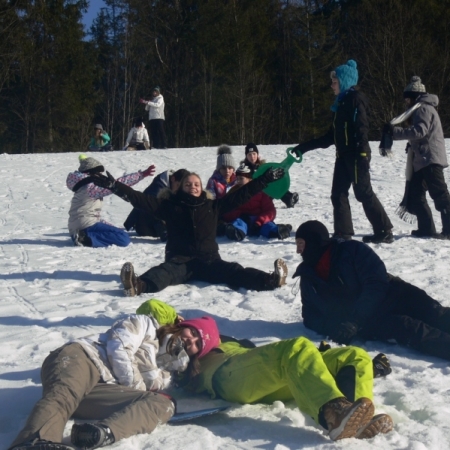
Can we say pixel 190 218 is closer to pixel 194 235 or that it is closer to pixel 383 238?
pixel 194 235

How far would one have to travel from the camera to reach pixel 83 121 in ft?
96.2

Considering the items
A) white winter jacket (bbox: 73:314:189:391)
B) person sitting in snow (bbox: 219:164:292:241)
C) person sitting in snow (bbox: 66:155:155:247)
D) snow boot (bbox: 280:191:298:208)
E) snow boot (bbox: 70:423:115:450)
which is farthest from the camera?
snow boot (bbox: 280:191:298:208)

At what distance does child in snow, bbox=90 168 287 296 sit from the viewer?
5602 millimetres

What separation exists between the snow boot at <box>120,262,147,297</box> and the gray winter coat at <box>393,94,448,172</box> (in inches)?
128

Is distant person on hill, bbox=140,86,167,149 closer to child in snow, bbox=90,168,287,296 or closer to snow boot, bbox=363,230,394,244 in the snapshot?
snow boot, bbox=363,230,394,244

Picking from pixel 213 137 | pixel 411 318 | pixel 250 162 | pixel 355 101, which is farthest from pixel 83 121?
pixel 411 318

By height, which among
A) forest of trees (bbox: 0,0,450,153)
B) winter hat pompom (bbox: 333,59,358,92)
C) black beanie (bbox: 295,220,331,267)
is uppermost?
forest of trees (bbox: 0,0,450,153)

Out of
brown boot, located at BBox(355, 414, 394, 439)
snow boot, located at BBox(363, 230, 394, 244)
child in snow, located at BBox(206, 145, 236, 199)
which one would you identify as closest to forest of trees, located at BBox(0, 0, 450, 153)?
child in snow, located at BBox(206, 145, 236, 199)

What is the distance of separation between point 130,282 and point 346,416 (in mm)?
2883

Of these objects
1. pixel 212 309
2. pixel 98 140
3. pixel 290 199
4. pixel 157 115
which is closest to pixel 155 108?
pixel 157 115

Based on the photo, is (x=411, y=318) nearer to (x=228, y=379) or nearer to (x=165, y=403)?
(x=228, y=379)

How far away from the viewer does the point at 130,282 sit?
213 inches

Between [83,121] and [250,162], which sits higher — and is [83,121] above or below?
above

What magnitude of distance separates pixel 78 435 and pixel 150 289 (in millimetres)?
2771
